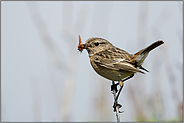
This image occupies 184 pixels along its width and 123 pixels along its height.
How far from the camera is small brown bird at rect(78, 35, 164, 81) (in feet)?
16.9

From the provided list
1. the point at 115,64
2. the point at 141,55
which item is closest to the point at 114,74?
the point at 115,64

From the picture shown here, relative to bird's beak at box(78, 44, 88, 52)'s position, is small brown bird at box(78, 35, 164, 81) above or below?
below

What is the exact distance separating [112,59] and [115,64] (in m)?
0.17

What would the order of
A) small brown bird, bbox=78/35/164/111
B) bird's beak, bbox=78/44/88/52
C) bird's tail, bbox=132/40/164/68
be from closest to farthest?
bird's tail, bbox=132/40/164/68 < small brown bird, bbox=78/35/164/111 < bird's beak, bbox=78/44/88/52

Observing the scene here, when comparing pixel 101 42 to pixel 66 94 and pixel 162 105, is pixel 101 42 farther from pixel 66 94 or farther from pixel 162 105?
pixel 162 105

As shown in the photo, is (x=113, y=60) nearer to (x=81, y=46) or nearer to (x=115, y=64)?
(x=115, y=64)

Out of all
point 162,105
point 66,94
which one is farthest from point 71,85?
point 162,105

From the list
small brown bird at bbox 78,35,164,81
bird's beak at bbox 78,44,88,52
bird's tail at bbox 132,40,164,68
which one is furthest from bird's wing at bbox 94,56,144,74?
bird's beak at bbox 78,44,88,52

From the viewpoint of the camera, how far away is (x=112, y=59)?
541 centimetres

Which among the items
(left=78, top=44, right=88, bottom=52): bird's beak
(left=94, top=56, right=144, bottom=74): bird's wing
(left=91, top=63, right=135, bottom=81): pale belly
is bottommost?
(left=91, top=63, right=135, bottom=81): pale belly

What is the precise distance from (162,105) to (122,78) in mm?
1820

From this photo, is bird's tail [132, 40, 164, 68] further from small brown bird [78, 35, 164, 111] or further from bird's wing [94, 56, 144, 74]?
bird's wing [94, 56, 144, 74]

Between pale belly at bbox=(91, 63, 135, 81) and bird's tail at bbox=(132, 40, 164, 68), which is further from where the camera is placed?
pale belly at bbox=(91, 63, 135, 81)

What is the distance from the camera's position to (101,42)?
233 inches
